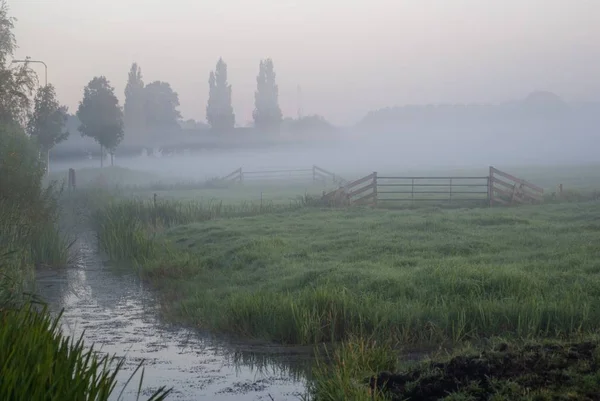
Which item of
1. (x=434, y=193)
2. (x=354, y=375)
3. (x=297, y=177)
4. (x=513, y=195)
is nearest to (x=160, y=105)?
(x=297, y=177)

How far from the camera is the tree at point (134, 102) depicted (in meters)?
106

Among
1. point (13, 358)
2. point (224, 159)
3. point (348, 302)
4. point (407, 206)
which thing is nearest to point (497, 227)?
point (407, 206)

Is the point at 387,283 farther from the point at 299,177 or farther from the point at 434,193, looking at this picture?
the point at 299,177

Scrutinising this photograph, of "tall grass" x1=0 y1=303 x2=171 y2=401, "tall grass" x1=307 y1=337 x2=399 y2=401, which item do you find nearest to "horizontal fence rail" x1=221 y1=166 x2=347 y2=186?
"tall grass" x1=307 y1=337 x2=399 y2=401

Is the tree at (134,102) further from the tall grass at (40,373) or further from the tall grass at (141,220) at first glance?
the tall grass at (40,373)

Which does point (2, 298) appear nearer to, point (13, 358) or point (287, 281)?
point (13, 358)

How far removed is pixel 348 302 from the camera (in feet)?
46.3

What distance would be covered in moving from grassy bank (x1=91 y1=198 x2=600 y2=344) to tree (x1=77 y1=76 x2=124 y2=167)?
4788 cm

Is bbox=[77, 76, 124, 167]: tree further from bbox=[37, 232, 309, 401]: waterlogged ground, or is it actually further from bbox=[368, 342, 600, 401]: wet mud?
bbox=[368, 342, 600, 401]: wet mud

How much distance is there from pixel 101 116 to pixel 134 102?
32.3 m

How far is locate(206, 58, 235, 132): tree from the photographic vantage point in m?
116

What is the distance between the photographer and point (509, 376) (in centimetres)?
843

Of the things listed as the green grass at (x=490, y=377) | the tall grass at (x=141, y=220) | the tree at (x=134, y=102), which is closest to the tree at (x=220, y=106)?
the tree at (x=134, y=102)

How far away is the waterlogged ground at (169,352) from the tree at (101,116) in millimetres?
56186
